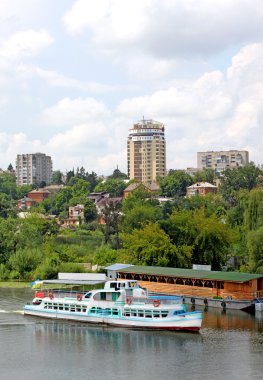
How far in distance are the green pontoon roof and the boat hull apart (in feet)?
34.9

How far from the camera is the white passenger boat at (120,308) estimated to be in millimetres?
48281

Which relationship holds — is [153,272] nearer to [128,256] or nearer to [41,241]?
[128,256]

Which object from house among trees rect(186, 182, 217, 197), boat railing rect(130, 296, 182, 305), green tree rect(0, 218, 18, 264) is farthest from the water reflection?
house among trees rect(186, 182, 217, 197)

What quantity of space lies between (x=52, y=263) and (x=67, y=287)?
31.9ft

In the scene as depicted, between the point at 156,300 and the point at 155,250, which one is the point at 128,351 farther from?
the point at 155,250

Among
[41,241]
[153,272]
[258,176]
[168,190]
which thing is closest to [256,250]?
[153,272]

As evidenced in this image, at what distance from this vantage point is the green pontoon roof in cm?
5791

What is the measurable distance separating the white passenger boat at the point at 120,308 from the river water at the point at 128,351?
2.64ft

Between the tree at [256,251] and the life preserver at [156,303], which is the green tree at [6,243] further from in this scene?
the life preserver at [156,303]

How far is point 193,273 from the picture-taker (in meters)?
62.0

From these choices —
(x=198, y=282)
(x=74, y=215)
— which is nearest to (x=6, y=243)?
(x=198, y=282)

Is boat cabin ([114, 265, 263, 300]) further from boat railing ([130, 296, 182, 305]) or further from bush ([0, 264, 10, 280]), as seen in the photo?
bush ([0, 264, 10, 280])

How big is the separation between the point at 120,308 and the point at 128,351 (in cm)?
806

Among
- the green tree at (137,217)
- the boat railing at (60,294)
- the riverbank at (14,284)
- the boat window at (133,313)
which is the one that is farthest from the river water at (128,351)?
the green tree at (137,217)
